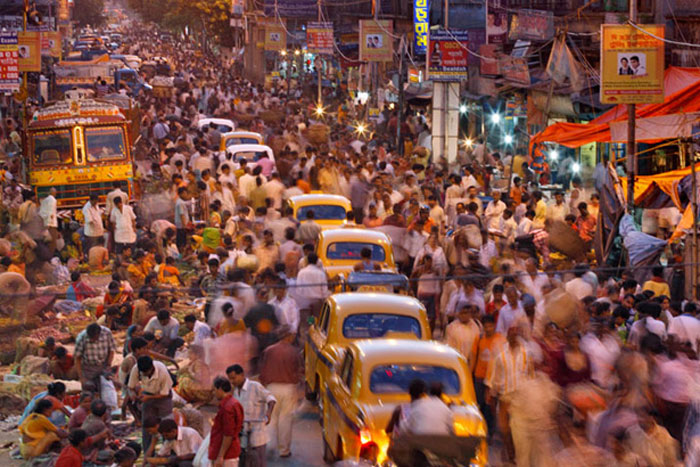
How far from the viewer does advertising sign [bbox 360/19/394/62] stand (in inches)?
1389

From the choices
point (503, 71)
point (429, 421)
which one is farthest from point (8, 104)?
point (429, 421)

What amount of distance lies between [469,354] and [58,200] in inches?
498

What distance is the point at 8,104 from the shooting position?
46.7 meters

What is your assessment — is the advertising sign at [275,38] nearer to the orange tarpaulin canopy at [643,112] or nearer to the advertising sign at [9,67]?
the advertising sign at [9,67]

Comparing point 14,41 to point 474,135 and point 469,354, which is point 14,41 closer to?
point 474,135

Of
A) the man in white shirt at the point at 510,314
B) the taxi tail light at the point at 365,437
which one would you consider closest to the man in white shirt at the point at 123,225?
the man in white shirt at the point at 510,314

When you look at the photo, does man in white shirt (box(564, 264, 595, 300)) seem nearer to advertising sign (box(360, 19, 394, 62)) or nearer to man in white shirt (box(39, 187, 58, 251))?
man in white shirt (box(39, 187, 58, 251))

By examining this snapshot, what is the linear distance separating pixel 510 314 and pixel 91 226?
33.6 feet

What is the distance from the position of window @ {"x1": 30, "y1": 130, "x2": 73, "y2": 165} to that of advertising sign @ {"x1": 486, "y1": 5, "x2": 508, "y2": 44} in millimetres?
12479

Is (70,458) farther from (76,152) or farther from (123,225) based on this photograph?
(76,152)

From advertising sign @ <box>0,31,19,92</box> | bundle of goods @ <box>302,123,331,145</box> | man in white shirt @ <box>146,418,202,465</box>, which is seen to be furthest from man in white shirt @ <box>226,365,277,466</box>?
bundle of goods @ <box>302,123,331,145</box>

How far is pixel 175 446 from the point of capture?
31.5 feet

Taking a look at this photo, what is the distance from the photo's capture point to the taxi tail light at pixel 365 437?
9.09 m

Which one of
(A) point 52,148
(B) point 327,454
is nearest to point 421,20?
(A) point 52,148
